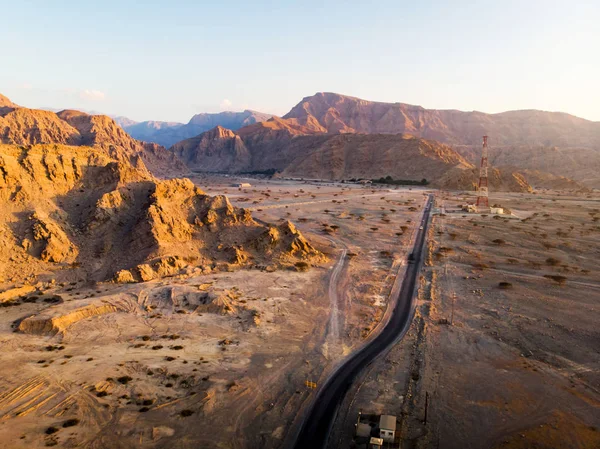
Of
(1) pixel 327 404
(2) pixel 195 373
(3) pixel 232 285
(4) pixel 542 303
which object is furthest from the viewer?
(3) pixel 232 285

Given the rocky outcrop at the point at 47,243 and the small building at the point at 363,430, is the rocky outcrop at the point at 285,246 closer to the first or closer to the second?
the rocky outcrop at the point at 47,243

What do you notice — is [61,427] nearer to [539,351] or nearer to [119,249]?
[119,249]

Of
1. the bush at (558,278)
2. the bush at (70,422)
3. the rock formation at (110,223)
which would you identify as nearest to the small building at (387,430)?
the bush at (70,422)

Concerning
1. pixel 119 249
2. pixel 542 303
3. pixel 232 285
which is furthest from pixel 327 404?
pixel 119 249

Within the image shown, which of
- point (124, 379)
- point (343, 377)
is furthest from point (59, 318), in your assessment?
point (343, 377)

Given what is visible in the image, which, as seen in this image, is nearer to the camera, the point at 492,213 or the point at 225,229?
the point at 225,229

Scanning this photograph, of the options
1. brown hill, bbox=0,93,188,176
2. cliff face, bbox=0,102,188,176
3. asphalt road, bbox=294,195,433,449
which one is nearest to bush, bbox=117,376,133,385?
asphalt road, bbox=294,195,433,449

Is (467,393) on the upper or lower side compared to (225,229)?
lower
